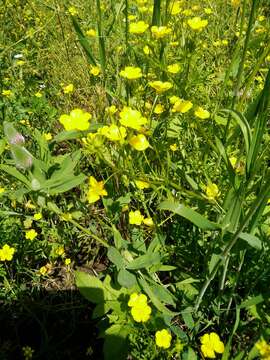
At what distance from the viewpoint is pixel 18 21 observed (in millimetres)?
2912

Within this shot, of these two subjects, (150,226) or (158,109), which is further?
(158,109)

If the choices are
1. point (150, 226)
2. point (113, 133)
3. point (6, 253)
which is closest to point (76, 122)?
→ point (113, 133)

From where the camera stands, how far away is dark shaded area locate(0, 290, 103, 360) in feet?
4.12

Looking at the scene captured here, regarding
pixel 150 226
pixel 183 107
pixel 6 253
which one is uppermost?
pixel 183 107

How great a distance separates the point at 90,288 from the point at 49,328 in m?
0.34

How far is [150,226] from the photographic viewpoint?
1.19m

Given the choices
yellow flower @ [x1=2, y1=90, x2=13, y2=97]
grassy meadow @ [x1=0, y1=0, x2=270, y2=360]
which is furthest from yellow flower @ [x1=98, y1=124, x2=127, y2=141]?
yellow flower @ [x1=2, y1=90, x2=13, y2=97]

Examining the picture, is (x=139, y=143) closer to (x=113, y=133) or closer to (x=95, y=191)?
(x=113, y=133)

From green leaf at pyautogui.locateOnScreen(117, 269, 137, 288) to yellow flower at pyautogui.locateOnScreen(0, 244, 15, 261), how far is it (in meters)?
0.49

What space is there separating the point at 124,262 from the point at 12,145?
1.45 feet

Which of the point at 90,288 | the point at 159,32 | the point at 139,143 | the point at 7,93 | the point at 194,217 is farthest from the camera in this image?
the point at 7,93

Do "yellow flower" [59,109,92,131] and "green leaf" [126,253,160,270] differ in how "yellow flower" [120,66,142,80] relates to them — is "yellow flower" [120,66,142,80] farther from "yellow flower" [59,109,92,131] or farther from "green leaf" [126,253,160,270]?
"green leaf" [126,253,160,270]

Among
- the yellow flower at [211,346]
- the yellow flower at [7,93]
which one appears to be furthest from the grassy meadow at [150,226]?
the yellow flower at [7,93]

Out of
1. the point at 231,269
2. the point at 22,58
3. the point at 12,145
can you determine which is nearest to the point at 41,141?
the point at 12,145
